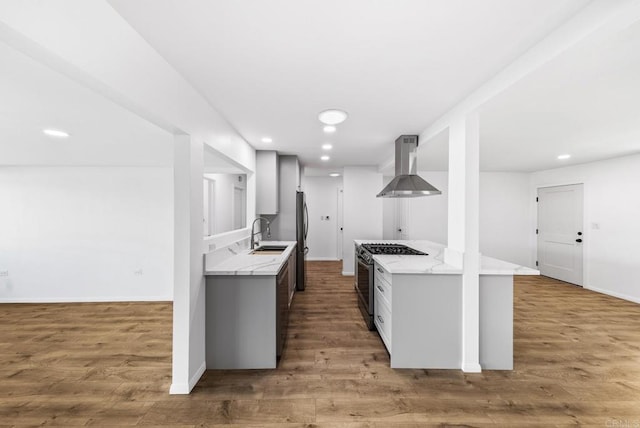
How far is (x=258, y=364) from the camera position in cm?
232

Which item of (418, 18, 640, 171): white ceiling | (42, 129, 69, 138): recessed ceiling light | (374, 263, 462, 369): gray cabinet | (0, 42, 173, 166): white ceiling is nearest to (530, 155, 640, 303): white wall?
(418, 18, 640, 171): white ceiling

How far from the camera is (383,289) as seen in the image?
2703 millimetres

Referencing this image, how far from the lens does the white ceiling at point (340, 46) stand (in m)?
1.25

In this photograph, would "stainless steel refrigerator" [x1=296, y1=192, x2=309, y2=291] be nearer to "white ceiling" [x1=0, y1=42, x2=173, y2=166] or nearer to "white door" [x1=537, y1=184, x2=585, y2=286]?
"white ceiling" [x1=0, y1=42, x2=173, y2=166]

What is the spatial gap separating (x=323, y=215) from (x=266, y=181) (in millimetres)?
3475

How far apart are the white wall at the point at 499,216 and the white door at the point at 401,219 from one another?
0.11 meters

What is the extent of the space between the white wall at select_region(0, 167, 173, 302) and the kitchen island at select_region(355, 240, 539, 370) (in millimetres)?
3870

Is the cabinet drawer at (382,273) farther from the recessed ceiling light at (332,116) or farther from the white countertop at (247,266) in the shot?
the recessed ceiling light at (332,116)

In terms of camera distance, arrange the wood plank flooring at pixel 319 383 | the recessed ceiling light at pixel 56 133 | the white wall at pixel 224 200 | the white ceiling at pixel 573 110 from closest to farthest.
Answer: the white ceiling at pixel 573 110 < the wood plank flooring at pixel 319 383 < the recessed ceiling light at pixel 56 133 < the white wall at pixel 224 200

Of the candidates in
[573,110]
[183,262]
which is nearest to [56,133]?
[183,262]

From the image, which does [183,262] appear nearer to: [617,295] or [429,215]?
[429,215]

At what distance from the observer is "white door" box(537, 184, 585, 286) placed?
16.5 feet

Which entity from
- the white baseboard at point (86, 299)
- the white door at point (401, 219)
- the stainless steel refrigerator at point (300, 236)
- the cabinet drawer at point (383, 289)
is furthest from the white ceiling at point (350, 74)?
the white door at point (401, 219)

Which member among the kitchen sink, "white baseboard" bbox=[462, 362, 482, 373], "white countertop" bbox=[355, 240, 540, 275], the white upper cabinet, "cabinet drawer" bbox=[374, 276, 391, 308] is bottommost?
"white baseboard" bbox=[462, 362, 482, 373]
